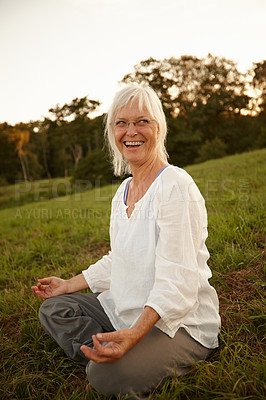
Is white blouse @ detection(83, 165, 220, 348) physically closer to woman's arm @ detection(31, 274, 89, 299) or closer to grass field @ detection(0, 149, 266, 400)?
grass field @ detection(0, 149, 266, 400)

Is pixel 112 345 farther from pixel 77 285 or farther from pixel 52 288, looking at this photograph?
pixel 52 288

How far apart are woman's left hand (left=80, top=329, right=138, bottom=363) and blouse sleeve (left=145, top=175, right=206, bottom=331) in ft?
0.55

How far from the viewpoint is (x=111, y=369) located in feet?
4.66

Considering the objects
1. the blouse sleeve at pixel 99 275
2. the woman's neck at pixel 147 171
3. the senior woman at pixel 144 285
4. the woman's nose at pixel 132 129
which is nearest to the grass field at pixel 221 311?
the senior woman at pixel 144 285

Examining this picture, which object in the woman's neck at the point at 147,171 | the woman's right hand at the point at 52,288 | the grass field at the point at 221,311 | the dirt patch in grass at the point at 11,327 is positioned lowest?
the dirt patch in grass at the point at 11,327

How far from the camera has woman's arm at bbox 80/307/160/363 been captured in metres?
1.31

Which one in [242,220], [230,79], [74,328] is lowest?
[74,328]

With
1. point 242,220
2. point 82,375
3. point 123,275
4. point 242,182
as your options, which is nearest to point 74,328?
point 82,375

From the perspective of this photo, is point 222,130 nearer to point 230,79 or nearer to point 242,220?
point 230,79

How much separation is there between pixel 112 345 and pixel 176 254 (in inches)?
19.0

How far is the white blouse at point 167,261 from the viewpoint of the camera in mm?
1449

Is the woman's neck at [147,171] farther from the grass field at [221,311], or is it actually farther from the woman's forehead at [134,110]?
the grass field at [221,311]

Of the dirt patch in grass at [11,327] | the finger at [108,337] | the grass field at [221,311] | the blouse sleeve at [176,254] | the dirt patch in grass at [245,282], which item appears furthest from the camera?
the dirt patch in grass at [11,327]

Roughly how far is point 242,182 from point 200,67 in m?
23.7
